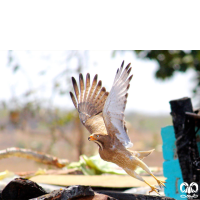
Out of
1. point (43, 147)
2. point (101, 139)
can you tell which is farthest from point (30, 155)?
point (43, 147)

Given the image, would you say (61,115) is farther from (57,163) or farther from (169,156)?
(169,156)

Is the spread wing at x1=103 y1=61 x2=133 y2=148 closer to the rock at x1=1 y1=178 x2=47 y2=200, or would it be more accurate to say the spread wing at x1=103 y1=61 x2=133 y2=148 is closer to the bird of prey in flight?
the bird of prey in flight

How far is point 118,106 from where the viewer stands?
131 cm

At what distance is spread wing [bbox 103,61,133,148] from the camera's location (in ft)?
4.28

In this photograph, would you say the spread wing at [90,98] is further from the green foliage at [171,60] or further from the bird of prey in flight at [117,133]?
the green foliage at [171,60]

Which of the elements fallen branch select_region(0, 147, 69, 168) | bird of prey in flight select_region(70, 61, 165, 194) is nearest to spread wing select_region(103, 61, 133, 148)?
bird of prey in flight select_region(70, 61, 165, 194)

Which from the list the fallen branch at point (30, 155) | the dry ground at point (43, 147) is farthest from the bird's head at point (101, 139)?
the dry ground at point (43, 147)

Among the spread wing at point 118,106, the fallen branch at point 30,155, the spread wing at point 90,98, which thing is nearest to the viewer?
the spread wing at point 118,106

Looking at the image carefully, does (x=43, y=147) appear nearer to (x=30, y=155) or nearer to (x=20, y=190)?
(x=30, y=155)

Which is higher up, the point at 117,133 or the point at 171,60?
the point at 171,60

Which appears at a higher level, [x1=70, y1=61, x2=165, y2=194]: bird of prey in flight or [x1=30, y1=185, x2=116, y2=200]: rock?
[x1=70, y1=61, x2=165, y2=194]: bird of prey in flight

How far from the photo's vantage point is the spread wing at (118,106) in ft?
4.28
